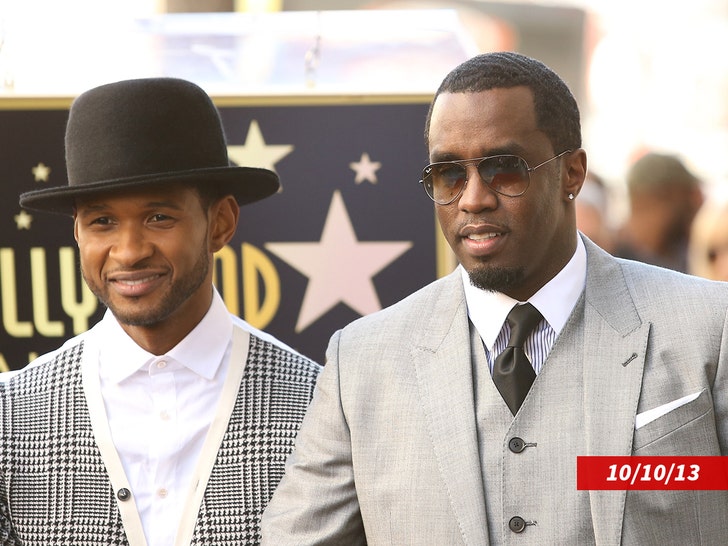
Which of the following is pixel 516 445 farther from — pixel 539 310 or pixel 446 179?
pixel 446 179

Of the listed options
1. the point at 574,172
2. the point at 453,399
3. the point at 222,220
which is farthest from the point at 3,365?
the point at 574,172

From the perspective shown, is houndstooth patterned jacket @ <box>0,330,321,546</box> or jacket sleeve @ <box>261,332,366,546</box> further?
houndstooth patterned jacket @ <box>0,330,321,546</box>

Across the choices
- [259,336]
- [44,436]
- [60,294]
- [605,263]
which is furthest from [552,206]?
[60,294]

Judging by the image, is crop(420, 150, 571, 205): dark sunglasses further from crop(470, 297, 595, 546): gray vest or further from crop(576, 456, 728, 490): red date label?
crop(576, 456, 728, 490): red date label

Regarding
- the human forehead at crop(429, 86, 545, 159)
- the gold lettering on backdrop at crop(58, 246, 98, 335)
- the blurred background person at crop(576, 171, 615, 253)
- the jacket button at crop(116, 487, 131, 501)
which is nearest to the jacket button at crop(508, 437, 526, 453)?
the human forehead at crop(429, 86, 545, 159)

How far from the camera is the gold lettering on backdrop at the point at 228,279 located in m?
3.61

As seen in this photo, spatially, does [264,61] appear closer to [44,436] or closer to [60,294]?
[60,294]

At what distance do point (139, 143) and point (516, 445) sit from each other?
1.21m

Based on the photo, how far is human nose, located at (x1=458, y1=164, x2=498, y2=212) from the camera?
2.59 metres

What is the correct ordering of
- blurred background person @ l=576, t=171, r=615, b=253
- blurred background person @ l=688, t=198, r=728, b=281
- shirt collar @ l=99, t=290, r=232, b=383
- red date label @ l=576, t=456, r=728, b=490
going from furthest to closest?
blurred background person @ l=576, t=171, r=615, b=253 → blurred background person @ l=688, t=198, r=728, b=281 → shirt collar @ l=99, t=290, r=232, b=383 → red date label @ l=576, t=456, r=728, b=490

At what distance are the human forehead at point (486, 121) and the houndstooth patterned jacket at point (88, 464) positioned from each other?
846 mm

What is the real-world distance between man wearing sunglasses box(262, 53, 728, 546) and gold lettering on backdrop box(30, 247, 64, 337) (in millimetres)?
1125

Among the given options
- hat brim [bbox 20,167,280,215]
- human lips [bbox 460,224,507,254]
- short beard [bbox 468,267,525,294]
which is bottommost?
short beard [bbox 468,267,525,294]

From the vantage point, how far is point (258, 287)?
3.61m
